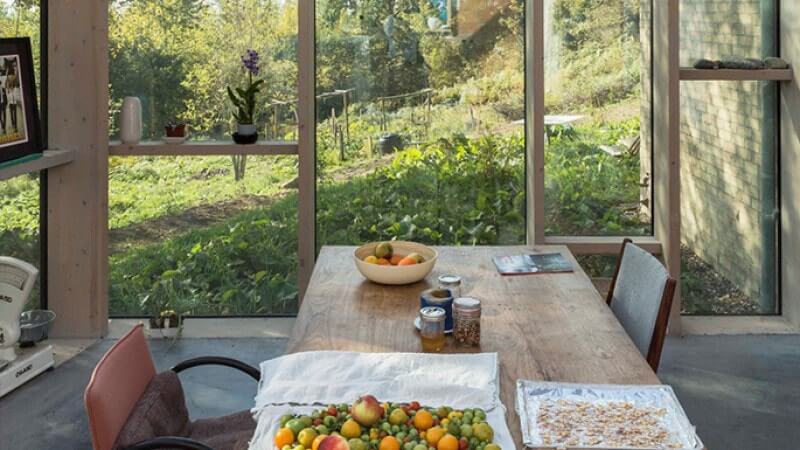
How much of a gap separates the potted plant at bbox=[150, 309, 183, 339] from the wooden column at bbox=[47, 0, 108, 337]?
31cm

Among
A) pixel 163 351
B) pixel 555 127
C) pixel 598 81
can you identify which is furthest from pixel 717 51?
pixel 163 351

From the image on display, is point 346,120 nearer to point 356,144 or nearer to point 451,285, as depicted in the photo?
point 356,144

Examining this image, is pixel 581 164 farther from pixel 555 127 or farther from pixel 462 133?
pixel 462 133

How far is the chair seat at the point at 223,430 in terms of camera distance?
2.42 metres

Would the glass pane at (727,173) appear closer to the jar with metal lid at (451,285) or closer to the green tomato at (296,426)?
the jar with metal lid at (451,285)

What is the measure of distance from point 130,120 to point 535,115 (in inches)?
83.9

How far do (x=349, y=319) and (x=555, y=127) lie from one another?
268cm

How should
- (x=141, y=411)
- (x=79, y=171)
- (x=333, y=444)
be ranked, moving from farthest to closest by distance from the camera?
(x=79, y=171) → (x=141, y=411) → (x=333, y=444)

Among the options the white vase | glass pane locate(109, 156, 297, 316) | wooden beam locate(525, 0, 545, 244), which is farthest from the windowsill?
the white vase

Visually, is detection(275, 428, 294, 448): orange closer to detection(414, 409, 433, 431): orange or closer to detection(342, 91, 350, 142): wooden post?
detection(414, 409, 433, 431): orange

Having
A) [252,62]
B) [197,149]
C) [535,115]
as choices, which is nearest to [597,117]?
[535,115]

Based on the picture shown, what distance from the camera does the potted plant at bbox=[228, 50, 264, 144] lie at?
15.3ft

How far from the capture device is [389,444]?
1.65 meters

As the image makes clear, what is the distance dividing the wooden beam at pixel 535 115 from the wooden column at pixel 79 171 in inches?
87.4
